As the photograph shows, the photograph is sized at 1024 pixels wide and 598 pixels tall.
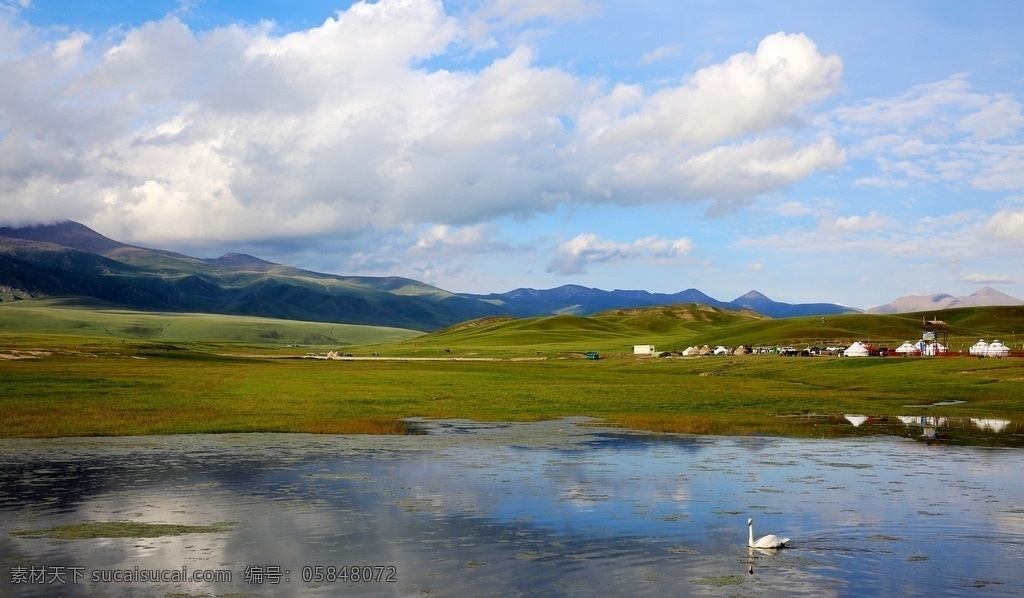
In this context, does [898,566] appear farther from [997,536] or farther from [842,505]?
[842,505]

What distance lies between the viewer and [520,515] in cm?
2780

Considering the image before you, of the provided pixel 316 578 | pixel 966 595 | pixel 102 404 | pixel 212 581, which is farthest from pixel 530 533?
pixel 102 404

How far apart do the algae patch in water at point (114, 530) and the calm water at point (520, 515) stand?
443 mm

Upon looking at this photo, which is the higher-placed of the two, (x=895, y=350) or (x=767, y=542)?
(x=895, y=350)

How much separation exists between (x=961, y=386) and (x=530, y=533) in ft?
226

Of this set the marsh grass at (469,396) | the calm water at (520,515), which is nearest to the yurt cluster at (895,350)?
the marsh grass at (469,396)

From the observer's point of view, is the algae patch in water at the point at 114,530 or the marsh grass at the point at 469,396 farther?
the marsh grass at the point at 469,396

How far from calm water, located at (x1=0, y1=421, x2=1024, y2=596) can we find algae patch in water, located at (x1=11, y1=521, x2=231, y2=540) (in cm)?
44

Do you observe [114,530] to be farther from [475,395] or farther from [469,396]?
[475,395]

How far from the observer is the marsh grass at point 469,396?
53.3 meters

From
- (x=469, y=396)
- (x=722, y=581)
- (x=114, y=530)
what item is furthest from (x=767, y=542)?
(x=469, y=396)

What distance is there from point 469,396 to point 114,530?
51085mm

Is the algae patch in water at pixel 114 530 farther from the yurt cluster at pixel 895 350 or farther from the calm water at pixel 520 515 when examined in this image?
the yurt cluster at pixel 895 350

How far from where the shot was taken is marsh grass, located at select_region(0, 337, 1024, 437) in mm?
53344
